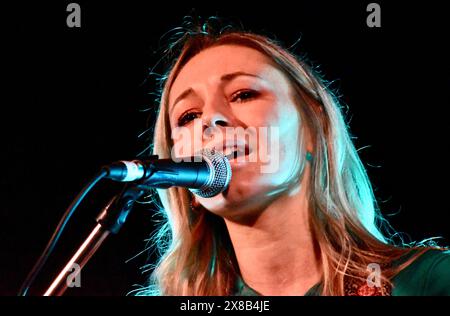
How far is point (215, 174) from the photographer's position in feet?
4.51

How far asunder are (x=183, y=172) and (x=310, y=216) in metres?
0.65

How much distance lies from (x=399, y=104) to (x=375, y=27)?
0.96 ft

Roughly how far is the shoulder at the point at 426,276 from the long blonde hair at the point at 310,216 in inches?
0.9


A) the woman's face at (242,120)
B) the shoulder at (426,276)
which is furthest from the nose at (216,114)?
the shoulder at (426,276)

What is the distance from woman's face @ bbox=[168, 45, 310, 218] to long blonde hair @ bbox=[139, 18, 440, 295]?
0.09 metres

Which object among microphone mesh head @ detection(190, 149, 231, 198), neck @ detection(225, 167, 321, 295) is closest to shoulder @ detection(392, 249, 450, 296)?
neck @ detection(225, 167, 321, 295)

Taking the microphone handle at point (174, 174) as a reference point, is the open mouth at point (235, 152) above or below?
above

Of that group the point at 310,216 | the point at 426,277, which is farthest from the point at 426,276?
the point at 310,216

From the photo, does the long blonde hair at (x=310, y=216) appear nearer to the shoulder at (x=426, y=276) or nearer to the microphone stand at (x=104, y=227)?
the shoulder at (x=426, y=276)

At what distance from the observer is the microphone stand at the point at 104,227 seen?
105cm

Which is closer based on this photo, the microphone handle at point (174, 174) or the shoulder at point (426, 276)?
the microphone handle at point (174, 174)

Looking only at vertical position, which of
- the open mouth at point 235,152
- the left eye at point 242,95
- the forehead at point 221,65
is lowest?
the open mouth at point 235,152

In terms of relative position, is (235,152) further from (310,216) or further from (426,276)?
(426,276)

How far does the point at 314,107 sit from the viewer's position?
1745 millimetres
